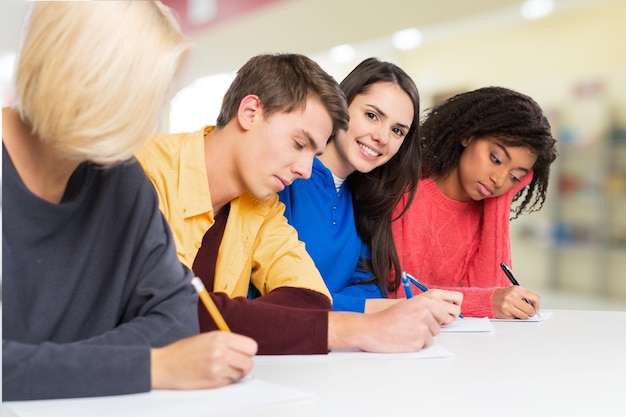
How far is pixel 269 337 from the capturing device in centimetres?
106

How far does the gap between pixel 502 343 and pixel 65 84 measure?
828 mm

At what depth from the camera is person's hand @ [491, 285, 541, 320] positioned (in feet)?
4.98

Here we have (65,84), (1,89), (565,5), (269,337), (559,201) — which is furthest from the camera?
(559,201)

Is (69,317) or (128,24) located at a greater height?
(128,24)

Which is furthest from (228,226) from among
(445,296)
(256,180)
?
(445,296)

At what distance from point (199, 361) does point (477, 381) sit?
362mm

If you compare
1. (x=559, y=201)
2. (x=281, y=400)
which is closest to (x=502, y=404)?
(x=281, y=400)

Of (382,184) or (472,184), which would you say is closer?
(382,184)

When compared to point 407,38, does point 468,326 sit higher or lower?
lower

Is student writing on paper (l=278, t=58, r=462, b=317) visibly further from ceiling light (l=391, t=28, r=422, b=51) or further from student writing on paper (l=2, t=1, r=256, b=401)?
ceiling light (l=391, t=28, r=422, b=51)

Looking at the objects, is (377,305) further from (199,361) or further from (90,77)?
(90,77)

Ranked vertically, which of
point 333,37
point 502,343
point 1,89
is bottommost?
point 502,343

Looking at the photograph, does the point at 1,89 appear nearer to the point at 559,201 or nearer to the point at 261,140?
the point at 261,140

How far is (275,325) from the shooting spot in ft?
3.51
